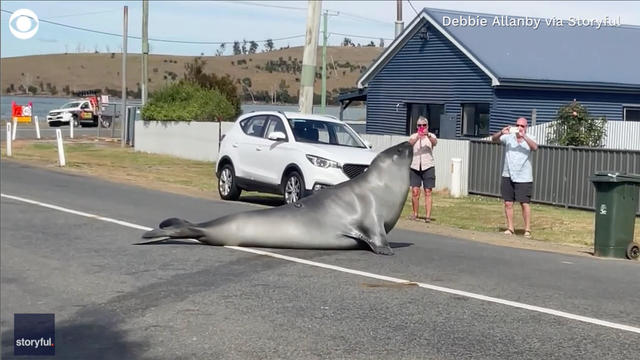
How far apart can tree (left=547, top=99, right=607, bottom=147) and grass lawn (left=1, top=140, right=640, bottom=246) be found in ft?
10.7

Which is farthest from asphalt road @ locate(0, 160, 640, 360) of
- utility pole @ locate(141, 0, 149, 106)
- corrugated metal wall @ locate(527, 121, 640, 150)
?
utility pole @ locate(141, 0, 149, 106)

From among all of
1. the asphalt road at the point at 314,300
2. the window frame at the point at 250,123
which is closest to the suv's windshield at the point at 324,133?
the window frame at the point at 250,123

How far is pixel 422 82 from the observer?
3216 cm

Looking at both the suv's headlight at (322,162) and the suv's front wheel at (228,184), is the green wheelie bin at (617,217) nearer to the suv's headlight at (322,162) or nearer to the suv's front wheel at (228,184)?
the suv's headlight at (322,162)

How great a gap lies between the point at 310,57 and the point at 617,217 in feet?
35.5

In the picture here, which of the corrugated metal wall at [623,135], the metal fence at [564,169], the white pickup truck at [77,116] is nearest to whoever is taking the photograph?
the metal fence at [564,169]

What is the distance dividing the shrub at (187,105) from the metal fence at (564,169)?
15.2m

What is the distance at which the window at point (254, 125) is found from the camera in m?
17.8

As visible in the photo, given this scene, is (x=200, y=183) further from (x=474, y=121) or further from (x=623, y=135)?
(x=623, y=135)

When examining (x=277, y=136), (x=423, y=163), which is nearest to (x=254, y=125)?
(x=277, y=136)

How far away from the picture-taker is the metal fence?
18.8 meters

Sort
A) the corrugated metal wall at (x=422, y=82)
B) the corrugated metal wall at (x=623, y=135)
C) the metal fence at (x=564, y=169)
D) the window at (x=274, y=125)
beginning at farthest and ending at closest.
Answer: the corrugated metal wall at (x=422, y=82), the corrugated metal wall at (x=623, y=135), the metal fence at (x=564, y=169), the window at (x=274, y=125)

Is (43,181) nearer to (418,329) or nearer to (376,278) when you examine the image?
(376,278)

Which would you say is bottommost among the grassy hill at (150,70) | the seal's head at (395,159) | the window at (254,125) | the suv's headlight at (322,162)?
the suv's headlight at (322,162)
